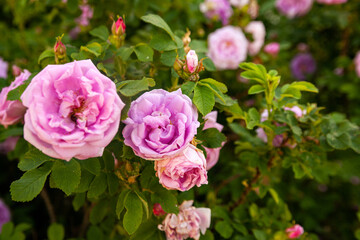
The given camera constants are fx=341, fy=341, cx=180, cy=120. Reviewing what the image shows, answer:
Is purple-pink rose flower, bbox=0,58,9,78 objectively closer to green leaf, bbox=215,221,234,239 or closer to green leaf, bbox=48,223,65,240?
green leaf, bbox=48,223,65,240

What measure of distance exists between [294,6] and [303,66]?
47cm

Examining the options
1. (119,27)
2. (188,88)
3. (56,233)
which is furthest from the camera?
(56,233)

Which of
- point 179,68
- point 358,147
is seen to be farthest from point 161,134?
point 358,147

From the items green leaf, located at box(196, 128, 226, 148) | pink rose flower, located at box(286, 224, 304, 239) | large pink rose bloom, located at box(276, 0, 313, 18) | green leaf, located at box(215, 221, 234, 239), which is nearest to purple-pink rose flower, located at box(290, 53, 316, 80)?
large pink rose bloom, located at box(276, 0, 313, 18)

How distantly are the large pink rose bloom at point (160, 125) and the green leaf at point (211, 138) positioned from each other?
6.2 inches

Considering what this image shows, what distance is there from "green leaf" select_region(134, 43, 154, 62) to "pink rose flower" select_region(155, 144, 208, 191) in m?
0.33

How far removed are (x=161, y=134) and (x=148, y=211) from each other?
0.99ft

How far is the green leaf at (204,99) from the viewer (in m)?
0.82

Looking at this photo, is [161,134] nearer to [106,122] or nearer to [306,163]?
[106,122]

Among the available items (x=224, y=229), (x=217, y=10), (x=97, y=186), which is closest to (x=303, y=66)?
(x=217, y=10)

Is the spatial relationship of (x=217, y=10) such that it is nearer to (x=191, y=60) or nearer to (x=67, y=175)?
(x=191, y=60)

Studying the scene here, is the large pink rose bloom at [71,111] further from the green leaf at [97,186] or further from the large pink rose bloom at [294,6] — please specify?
the large pink rose bloom at [294,6]

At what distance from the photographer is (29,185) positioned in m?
0.83

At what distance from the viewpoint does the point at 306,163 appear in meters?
1.16
